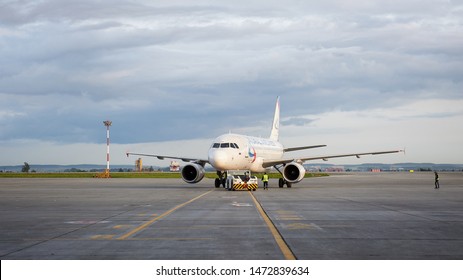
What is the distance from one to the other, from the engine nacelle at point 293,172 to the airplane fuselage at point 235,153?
2.81 meters

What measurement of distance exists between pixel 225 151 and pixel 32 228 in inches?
1112

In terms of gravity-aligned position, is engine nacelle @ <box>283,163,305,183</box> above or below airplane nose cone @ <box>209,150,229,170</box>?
below

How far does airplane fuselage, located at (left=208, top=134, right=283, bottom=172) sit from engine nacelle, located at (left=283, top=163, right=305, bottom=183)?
2812 millimetres

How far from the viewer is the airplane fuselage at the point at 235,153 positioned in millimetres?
44188

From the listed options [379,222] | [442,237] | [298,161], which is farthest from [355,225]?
[298,161]

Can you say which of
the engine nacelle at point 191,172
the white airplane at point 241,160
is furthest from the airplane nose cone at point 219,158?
the engine nacelle at point 191,172

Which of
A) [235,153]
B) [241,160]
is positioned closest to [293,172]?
[241,160]

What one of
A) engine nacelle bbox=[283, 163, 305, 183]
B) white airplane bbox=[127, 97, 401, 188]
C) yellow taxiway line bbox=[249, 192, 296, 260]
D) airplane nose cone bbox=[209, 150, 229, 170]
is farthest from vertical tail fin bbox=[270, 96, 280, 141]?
yellow taxiway line bbox=[249, 192, 296, 260]

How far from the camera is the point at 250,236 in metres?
14.4

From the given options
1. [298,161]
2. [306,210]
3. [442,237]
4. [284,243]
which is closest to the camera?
[284,243]

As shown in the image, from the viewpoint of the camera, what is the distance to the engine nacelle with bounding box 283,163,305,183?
46.6 m

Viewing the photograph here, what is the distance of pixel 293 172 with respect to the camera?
4734 centimetres

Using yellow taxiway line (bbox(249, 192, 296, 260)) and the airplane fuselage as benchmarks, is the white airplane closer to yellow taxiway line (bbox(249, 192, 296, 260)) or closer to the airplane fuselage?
the airplane fuselage
